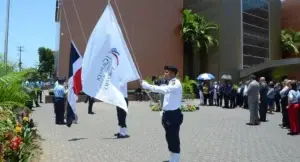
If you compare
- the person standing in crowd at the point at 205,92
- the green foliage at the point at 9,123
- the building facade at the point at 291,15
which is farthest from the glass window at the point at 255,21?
the green foliage at the point at 9,123

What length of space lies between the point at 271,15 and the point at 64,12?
2466 cm

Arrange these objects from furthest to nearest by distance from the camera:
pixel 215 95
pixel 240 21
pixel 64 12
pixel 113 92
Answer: pixel 240 21
pixel 64 12
pixel 215 95
pixel 113 92

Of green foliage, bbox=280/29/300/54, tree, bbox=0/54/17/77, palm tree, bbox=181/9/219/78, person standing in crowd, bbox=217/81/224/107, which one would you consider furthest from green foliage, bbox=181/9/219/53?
tree, bbox=0/54/17/77

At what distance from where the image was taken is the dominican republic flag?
1004 centimetres

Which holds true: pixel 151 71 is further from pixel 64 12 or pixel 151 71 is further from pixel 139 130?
pixel 139 130

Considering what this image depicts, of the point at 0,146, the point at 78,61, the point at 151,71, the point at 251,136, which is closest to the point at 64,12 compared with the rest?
the point at 151,71

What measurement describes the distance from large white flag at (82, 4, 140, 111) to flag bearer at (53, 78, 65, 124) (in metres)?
5.53

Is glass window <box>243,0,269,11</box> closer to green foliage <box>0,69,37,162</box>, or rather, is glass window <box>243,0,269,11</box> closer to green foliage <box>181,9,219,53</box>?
green foliage <box>181,9,219,53</box>

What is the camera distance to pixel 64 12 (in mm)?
30188

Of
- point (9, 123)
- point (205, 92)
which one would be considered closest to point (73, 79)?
point (9, 123)

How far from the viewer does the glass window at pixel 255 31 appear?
3920 cm

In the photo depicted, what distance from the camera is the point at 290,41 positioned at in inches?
1756

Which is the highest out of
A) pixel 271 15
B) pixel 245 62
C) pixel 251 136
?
pixel 271 15

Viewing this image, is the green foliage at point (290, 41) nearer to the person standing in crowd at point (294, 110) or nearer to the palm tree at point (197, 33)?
the palm tree at point (197, 33)
